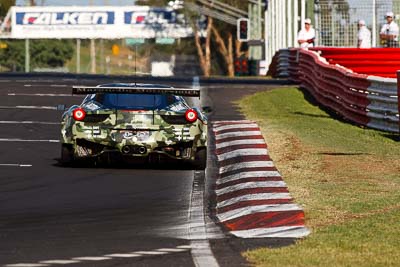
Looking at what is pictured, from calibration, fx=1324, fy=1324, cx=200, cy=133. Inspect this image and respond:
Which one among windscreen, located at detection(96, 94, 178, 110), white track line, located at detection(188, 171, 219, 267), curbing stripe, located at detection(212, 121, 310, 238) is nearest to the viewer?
white track line, located at detection(188, 171, 219, 267)

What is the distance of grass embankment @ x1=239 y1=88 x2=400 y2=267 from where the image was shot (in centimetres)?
959

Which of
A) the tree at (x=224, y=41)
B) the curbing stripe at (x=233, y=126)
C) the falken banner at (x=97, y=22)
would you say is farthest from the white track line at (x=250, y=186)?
the falken banner at (x=97, y=22)

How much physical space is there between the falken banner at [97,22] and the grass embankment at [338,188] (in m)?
82.7

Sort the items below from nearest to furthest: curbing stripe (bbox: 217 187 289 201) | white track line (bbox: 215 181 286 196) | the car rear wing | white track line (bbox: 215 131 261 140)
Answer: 1. curbing stripe (bbox: 217 187 289 201)
2. white track line (bbox: 215 181 286 196)
3. the car rear wing
4. white track line (bbox: 215 131 261 140)

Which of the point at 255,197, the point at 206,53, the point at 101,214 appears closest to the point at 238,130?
the point at 255,197

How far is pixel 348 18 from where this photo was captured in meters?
35.7

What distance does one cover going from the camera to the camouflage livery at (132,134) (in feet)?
54.2

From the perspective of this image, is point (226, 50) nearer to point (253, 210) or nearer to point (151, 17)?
point (151, 17)

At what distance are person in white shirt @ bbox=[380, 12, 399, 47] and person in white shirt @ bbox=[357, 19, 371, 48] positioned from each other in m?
0.50

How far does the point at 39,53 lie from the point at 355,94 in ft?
360

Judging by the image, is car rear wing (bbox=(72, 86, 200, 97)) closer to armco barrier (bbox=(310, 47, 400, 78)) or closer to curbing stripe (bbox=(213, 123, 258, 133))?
curbing stripe (bbox=(213, 123, 258, 133))

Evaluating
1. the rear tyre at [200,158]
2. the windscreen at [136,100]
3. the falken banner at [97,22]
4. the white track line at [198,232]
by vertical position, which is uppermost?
the falken banner at [97,22]

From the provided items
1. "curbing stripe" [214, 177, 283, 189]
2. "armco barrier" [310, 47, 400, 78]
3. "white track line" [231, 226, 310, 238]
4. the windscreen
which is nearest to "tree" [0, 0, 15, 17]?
"armco barrier" [310, 47, 400, 78]

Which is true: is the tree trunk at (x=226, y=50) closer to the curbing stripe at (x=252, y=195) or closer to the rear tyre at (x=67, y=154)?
the curbing stripe at (x=252, y=195)
